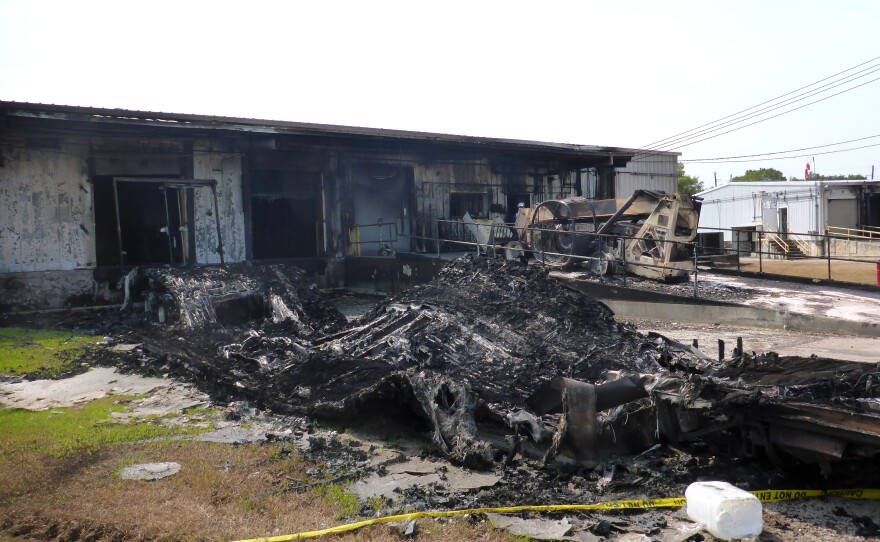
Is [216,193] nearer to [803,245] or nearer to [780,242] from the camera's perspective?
[780,242]

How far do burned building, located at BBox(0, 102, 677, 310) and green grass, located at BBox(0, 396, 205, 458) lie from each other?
765 centimetres

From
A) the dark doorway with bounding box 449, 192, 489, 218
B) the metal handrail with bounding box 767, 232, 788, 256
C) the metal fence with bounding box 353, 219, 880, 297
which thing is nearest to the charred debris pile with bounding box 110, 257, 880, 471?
the metal fence with bounding box 353, 219, 880, 297

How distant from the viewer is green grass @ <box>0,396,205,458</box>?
5559mm

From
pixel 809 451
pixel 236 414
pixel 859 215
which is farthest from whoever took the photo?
pixel 859 215

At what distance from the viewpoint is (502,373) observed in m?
6.66

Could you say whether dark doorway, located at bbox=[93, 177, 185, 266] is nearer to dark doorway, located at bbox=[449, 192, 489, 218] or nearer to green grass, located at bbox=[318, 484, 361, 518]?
dark doorway, located at bbox=[449, 192, 489, 218]

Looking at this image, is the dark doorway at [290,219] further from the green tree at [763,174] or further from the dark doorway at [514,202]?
the green tree at [763,174]

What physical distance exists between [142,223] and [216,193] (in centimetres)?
177

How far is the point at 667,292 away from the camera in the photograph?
12836 mm

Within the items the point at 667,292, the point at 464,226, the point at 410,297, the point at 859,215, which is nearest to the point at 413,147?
the point at 464,226

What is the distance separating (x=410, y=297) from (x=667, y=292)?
5862mm

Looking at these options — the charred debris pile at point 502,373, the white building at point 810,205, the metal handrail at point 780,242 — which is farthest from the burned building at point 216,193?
the white building at point 810,205

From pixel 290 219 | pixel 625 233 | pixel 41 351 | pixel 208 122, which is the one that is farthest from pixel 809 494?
pixel 290 219

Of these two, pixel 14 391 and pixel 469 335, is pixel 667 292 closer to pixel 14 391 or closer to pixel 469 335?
pixel 469 335
